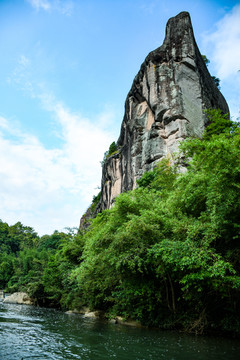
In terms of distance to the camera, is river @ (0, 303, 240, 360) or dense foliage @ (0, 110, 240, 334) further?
dense foliage @ (0, 110, 240, 334)

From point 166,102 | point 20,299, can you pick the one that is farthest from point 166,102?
point 20,299

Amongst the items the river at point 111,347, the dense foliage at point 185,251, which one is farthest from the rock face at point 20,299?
the river at point 111,347

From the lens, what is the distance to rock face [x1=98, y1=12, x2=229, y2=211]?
24750mm

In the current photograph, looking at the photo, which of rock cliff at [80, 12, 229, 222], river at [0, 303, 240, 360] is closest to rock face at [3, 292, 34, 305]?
rock cliff at [80, 12, 229, 222]

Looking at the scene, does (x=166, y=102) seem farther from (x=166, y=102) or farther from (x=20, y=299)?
(x=20, y=299)

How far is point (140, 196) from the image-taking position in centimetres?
1360

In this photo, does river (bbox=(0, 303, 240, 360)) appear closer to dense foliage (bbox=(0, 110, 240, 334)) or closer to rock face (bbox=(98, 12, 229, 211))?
dense foliage (bbox=(0, 110, 240, 334))

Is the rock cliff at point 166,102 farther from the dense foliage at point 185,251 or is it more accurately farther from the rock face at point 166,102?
the dense foliage at point 185,251

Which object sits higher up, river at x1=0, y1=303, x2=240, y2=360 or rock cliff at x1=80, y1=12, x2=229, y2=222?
rock cliff at x1=80, y1=12, x2=229, y2=222

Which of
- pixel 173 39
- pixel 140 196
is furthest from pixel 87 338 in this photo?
pixel 173 39

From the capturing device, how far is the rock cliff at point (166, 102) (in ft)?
81.2

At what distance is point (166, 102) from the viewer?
2566 cm

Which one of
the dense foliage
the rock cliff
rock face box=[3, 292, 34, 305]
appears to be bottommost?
rock face box=[3, 292, 34, 305]

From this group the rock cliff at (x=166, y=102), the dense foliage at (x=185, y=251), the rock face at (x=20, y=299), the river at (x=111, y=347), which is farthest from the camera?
the rock face at (x=20, y=299)
